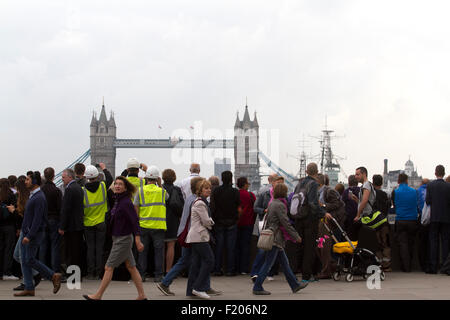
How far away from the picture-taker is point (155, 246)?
9.32 metres

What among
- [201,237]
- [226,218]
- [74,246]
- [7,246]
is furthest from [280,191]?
[7,246]

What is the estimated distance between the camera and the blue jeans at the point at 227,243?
33.9ft

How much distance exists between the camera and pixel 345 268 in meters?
10.3

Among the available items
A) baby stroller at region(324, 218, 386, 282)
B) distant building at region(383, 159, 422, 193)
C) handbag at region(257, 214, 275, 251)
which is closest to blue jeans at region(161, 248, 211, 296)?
handbag at region(257, 214, 275, 251)

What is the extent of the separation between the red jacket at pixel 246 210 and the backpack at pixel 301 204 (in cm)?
165

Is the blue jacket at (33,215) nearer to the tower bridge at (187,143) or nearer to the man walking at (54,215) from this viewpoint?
the man walking at (54,215)

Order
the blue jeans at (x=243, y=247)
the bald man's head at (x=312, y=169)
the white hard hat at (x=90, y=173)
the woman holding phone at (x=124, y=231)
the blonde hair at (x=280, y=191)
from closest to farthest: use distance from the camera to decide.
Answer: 1. the woman holding phone at (x=124, y=231)
2. the blonde hair at (x=280, y=191)
3. the bald man's head at (x=312, y=169)
4. the white hard hat at (x=90, y=173)
5. the blue jeans at (x=243, y=247)

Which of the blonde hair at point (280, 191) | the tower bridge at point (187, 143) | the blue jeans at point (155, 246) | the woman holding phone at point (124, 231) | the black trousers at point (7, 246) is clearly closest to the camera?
the woman holding phone at point (124, 231)

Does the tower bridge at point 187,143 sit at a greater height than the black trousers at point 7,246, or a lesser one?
greater

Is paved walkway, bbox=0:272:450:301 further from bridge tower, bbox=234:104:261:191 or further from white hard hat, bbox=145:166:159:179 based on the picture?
bridge tower, bbox=234:104:261:191

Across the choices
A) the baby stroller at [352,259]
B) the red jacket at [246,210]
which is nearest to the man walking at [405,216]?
the baby stroller at [352,259]

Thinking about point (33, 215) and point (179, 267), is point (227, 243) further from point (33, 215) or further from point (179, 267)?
point (33, 215)

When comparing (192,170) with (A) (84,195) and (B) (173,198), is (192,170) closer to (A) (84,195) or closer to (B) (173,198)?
(B) (173,198)

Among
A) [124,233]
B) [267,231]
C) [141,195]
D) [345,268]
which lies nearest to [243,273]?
[345,268]
